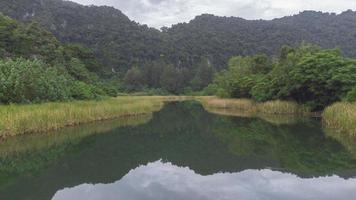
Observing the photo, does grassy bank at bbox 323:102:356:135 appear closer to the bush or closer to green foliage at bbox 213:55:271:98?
the bush

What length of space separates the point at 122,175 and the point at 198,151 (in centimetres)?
571

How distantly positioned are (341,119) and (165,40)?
108223 millimetres

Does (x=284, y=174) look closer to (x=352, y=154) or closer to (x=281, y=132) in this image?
(x=352, y=154)

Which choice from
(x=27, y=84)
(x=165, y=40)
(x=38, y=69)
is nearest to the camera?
(x=27, y=84)

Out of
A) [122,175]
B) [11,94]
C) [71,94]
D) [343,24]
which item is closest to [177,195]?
[122,175]

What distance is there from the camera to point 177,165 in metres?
14.7

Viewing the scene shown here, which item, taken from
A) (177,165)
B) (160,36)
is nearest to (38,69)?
(177,165)

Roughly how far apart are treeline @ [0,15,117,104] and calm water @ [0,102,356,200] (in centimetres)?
414

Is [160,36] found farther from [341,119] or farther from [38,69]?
[341,119]

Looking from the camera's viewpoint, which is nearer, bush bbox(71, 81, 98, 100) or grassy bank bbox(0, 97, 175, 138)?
grassy bank bbox(0, 97, 175, 138)

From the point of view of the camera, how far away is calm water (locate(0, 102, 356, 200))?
10586mm

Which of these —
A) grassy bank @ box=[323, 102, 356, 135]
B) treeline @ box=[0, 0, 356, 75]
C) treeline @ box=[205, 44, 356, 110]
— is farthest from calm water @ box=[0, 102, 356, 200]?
treeline @ box=[0, 0, 356, 75]

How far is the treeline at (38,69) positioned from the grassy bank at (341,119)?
1652 cm

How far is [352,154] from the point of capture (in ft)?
50.6
